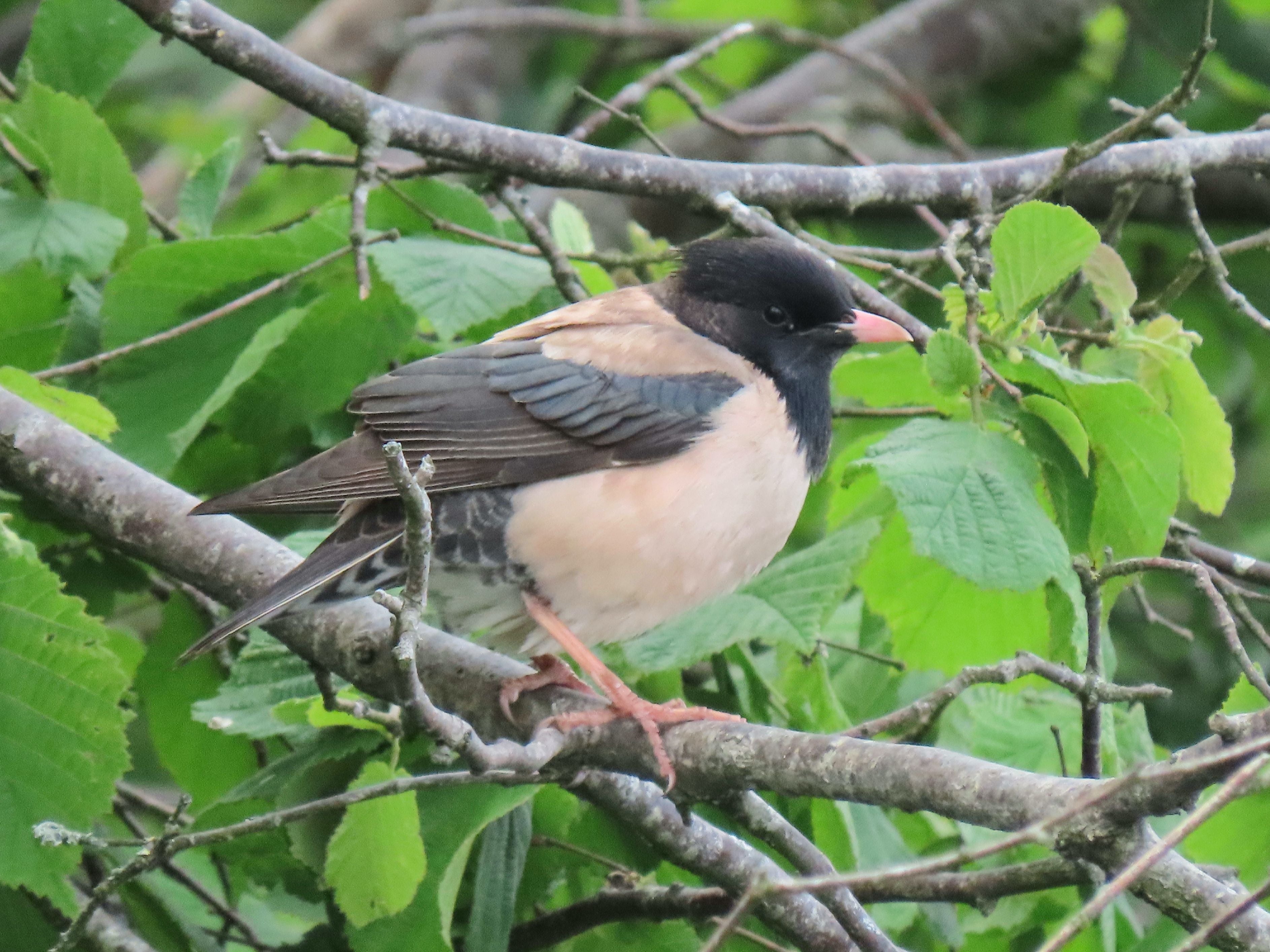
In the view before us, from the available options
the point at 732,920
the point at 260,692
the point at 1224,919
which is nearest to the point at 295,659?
the point at 260,692

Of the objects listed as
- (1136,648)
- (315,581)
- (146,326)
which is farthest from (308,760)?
(1136,648)

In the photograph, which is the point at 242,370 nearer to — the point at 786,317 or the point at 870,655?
the point at 786,317

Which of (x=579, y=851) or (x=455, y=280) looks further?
(x=455, y=280)

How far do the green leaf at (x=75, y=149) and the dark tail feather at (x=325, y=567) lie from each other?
143 centimetres

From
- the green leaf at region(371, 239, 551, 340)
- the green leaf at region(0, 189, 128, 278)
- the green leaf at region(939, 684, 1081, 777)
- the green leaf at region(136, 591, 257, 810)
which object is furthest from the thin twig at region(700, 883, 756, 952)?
the green leaf at region(0, 189, 128, 278)

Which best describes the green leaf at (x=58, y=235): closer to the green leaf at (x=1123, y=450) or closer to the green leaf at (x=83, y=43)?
the green leaf at (x=83, y=43)

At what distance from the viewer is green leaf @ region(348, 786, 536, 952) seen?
3.17m

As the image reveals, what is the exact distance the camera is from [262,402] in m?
4.16

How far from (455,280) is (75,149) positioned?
1228mm

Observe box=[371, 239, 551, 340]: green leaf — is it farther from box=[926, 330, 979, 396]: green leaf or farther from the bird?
box=[926, 330, 979, 396]: green leaf

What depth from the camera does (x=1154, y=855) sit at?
6.12 ft

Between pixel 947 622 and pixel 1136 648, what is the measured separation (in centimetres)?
302

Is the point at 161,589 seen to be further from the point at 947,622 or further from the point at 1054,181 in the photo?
the point at 1054,181

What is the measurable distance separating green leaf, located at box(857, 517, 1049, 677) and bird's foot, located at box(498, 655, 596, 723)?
0.75 m
